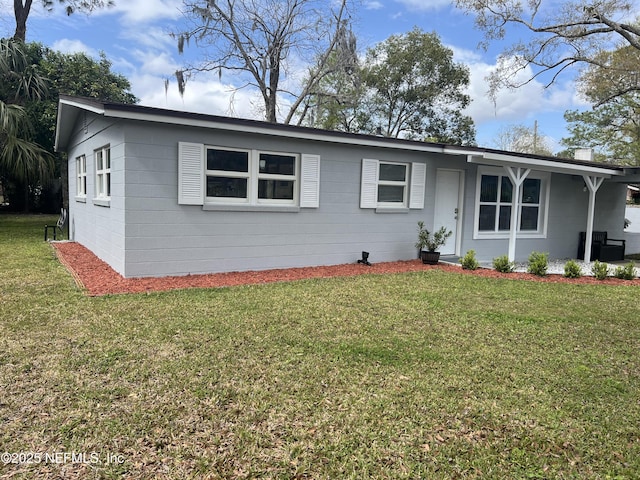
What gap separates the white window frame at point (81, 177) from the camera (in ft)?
34.3

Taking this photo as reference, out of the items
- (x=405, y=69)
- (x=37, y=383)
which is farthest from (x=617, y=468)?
(x=405, y=69)

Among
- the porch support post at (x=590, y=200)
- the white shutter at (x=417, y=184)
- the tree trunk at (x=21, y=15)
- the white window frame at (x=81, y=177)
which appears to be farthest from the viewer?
the tree trunk at (x=21, y=15)

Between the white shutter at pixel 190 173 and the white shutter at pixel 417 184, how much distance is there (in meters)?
4.45

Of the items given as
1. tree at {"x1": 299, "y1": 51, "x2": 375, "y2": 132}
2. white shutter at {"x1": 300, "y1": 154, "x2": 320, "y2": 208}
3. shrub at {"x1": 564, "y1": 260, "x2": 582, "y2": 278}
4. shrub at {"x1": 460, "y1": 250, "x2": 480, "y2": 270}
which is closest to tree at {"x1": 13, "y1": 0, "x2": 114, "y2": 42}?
tree at {"x1": 299, "y1": 51, "x2": 375, "y2": 132}

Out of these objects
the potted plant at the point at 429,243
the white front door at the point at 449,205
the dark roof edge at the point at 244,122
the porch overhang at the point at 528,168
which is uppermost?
the dark roof edge at the point at 244,122

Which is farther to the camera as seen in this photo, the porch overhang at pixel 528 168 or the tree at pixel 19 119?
the tree at pixel 19 119

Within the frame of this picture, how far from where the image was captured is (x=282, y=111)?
75.4 feet

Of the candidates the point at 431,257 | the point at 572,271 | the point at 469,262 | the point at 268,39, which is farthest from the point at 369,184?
the point at 268,39

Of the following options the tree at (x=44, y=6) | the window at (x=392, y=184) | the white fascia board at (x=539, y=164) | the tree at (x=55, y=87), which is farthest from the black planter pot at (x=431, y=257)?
the tree at (x=44, y=6)

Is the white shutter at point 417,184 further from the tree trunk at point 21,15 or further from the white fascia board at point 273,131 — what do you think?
the tree trunk at point 21,15

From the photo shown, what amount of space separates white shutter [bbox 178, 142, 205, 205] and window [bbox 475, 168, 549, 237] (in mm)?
6363

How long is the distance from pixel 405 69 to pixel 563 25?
28.9 feet

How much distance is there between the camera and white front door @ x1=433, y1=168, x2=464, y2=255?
986cm

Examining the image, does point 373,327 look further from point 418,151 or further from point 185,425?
point 418,151
